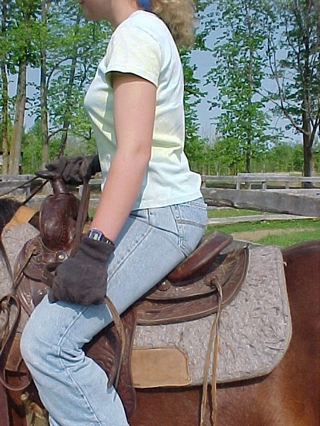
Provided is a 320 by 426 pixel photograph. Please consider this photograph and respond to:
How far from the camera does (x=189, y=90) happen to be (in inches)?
765

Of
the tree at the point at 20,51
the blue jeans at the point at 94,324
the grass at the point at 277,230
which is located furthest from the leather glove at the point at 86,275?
the tree at the point at 20,51

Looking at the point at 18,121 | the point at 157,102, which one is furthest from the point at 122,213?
the point at 18,121

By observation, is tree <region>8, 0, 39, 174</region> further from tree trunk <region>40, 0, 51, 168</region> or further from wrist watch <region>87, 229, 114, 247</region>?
wrist watch <region>87, 229, 114, 247</region>

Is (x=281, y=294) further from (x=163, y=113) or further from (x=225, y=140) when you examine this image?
(x=225, y=140)

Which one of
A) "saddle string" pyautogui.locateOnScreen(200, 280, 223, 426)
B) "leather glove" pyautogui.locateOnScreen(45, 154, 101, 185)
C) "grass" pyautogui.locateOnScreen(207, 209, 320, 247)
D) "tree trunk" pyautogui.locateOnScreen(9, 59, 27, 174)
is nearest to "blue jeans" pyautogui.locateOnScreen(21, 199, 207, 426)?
"saddle string" pyautogui.locateOnScreen(200, 280, 223, 426)

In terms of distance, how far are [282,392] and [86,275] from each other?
767mm

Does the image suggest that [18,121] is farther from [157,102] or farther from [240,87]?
[157,102]

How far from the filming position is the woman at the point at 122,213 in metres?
1.44

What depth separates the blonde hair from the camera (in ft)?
5.54

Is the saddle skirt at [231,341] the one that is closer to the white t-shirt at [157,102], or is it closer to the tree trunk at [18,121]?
the white t-shirt at [157,102]

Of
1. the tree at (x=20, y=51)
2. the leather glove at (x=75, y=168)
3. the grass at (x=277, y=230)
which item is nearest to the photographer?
the leather glove at (x=75, y=168)

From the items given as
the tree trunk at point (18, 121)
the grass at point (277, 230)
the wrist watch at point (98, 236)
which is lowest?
the grass at point (277, 230)

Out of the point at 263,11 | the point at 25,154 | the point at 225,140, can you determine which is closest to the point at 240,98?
the point at 225,140

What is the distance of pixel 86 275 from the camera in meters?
1.41
